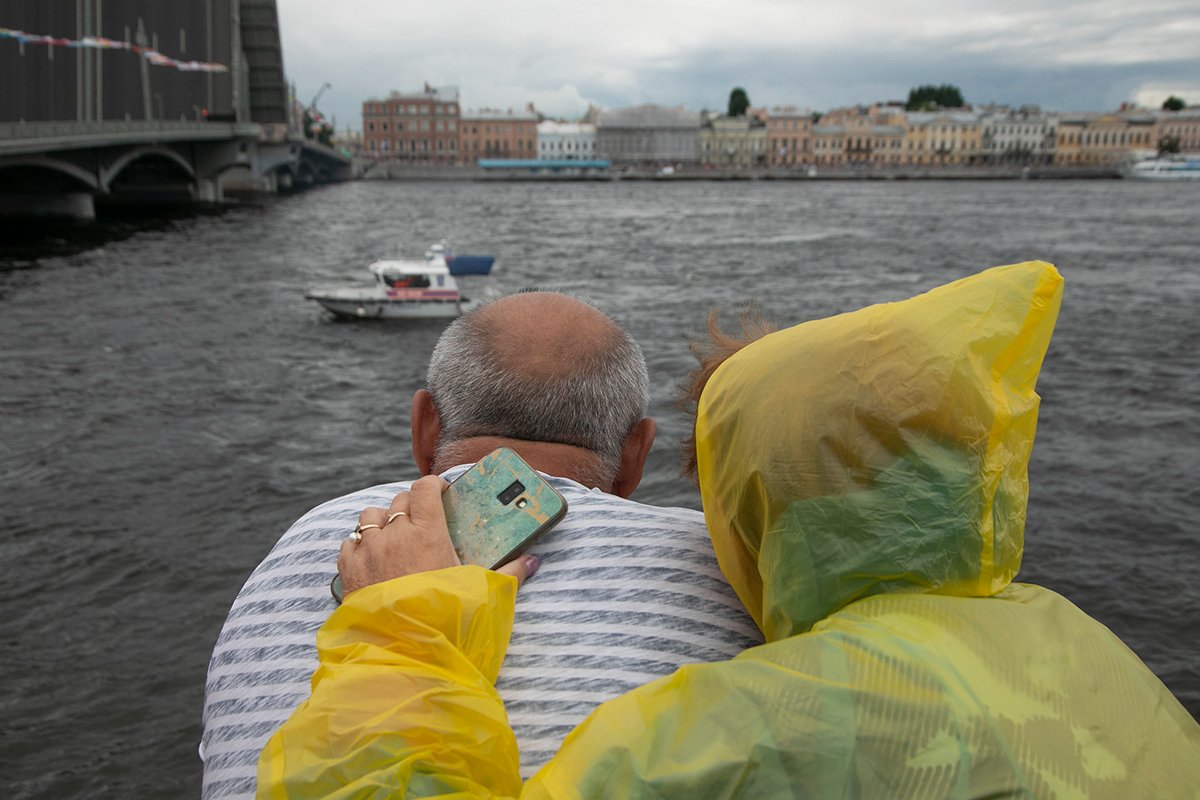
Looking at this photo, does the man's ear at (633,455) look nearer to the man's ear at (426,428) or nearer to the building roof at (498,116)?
the man's ear at (426,428)

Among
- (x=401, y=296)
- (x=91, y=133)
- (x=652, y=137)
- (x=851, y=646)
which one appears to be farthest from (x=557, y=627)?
(x=652, y=137)


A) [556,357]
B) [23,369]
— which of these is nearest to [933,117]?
[23,369]

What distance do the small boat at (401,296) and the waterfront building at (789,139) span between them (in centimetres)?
10144

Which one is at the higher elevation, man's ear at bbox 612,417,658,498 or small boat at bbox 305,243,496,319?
man's ear at bbox 612,417,658,498

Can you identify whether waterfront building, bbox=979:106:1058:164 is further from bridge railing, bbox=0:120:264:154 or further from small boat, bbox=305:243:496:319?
small boat, bbox=305:243:496:319

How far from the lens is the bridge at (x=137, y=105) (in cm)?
2889

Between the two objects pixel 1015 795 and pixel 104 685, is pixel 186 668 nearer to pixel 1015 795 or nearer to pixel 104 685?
pixel 104 685

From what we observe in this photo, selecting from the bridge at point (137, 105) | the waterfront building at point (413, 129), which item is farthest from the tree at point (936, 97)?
the bridge at point (137, 105)

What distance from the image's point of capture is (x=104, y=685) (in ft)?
16.7

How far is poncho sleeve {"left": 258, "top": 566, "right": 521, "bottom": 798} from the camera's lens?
2.88ft

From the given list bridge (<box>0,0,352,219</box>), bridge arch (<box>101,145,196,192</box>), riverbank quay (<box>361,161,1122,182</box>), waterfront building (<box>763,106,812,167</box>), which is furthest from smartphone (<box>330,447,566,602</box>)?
waterfront building (<box>763,106,812,167</box>)

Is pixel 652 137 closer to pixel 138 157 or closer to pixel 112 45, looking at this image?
pixel 138 157

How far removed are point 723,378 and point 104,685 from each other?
4.95m

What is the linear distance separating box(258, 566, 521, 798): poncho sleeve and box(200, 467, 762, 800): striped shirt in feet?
0.39
